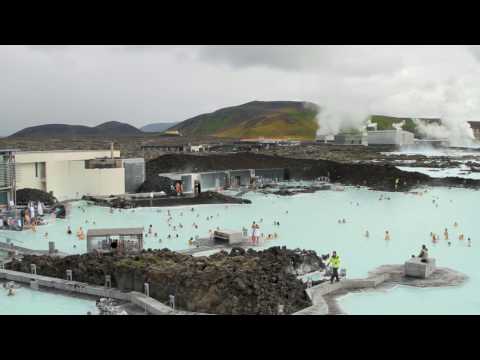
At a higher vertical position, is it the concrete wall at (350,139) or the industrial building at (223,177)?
the concrete wall at (350,139)

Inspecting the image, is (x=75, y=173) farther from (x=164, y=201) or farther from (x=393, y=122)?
(x=393, y=122)

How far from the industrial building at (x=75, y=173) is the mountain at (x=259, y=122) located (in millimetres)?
83901

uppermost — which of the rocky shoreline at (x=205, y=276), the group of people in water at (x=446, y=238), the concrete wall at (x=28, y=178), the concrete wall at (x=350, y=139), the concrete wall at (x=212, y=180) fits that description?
the concrete wall at (x=350, y=139)

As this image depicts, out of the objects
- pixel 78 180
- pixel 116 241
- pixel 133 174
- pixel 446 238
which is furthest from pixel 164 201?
pixel 446 238

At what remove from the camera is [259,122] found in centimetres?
13288

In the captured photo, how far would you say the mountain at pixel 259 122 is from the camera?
122562 millimetres

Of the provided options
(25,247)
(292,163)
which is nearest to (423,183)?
(292,163)

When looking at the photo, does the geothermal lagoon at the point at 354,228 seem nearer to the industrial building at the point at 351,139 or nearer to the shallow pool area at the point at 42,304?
the shallow pool area at the point at 42,304

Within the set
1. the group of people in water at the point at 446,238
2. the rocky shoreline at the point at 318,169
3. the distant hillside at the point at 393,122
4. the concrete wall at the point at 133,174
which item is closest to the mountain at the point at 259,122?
the distant hillside at the point at 393,122

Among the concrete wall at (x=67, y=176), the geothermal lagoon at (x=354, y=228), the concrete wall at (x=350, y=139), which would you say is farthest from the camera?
the concrete wall at (x=350, y=139)

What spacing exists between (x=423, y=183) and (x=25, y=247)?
33068mm

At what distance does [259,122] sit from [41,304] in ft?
405

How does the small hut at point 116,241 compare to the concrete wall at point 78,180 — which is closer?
the small hut at point 116,241

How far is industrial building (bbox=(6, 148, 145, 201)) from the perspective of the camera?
96.9 ft
